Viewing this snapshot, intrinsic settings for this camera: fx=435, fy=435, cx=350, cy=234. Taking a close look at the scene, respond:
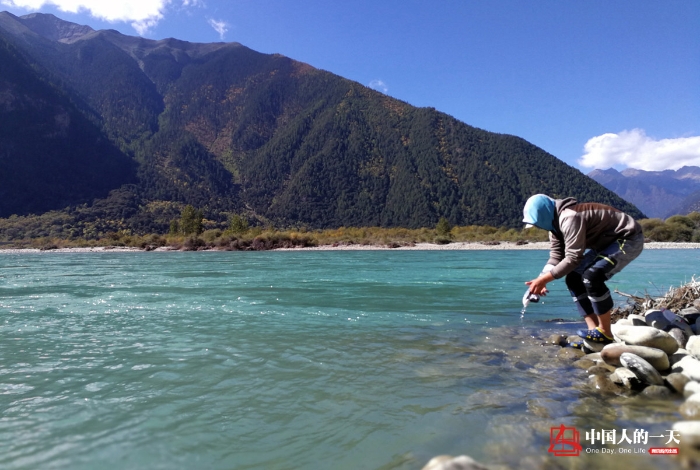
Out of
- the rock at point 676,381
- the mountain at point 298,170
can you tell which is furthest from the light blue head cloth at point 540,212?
the mountain at point 298,170

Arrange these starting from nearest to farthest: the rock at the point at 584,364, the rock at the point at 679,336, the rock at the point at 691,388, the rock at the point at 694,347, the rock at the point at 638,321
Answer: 1. the rock at the point at 691,388
2. the rock at the point at 694,347
3. the rock at the point at 584,364
4. the rock at the point at 679,336
5. the rock at the point at 638,321

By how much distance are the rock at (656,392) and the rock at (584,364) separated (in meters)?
0.90

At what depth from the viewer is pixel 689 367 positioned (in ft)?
13.9

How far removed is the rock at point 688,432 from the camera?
290 cm

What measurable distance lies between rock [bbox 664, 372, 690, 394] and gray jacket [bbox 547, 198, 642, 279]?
134 centimetres

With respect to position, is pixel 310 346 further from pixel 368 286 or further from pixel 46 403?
pixel 368 286

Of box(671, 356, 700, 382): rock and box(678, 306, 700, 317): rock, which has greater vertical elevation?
box(678, 306, 700, 317): rock

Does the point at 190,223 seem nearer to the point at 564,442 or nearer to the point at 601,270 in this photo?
the point at 601,270

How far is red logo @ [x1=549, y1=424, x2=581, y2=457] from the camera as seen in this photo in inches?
116

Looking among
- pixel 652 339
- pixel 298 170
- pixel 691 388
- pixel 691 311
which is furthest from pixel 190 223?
pixel 298 170

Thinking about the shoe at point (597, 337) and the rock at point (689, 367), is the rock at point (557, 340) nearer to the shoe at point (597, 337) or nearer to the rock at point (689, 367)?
the shoe at point (597, 337)

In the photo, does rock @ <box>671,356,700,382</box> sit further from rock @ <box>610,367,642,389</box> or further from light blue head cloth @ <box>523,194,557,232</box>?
light blue head cloth @ <box>523,194,557,232</box>

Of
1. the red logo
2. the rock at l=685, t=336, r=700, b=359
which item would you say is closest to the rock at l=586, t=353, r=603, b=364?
the rock at l=685, t=336, r=700, b=359

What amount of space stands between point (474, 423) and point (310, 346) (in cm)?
311
